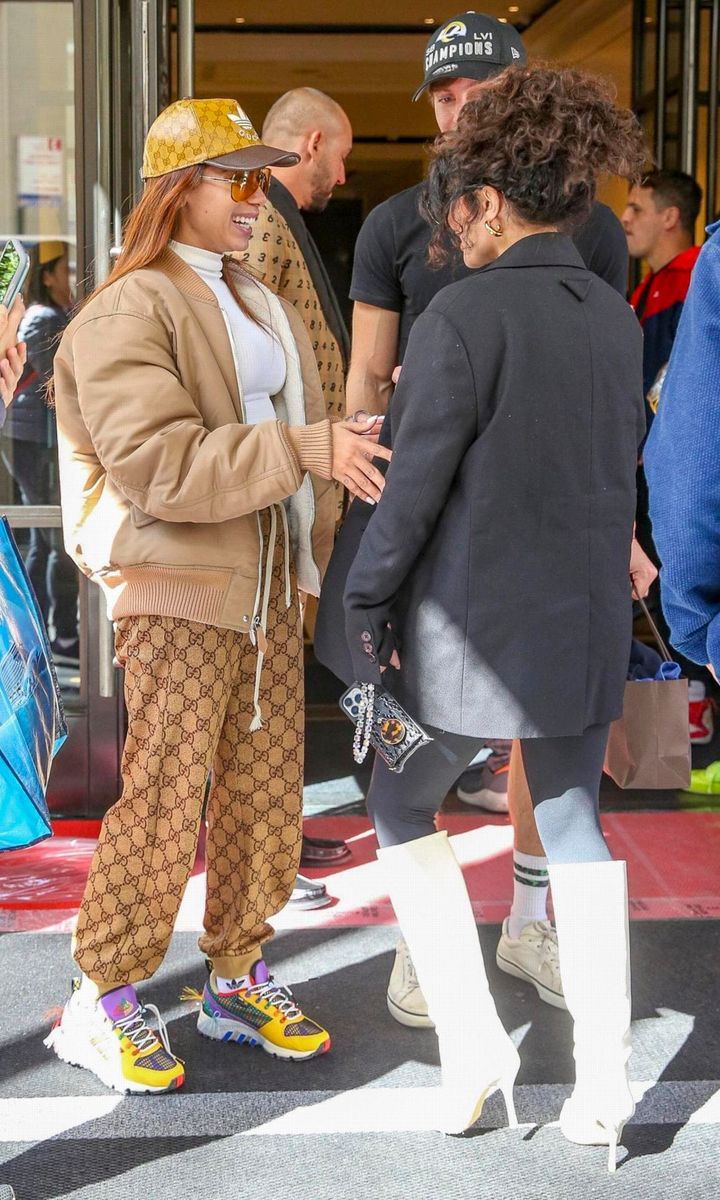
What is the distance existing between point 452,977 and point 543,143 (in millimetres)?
1365

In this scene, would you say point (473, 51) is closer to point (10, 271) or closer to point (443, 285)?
point (443, 285)

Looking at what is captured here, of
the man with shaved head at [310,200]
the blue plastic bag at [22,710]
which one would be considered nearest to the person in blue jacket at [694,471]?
the blue plastic bag at [22,710]

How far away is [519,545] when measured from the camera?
7.06 feet

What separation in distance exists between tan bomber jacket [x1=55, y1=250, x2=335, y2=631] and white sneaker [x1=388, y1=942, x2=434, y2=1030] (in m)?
0.85

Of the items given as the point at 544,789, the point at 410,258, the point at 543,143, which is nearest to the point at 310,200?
the point at 410,258

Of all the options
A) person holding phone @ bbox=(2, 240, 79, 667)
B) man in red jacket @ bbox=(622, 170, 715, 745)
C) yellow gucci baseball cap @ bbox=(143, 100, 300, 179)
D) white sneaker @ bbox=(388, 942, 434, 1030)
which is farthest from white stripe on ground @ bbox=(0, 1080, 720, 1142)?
man in red jacket @ bbox=(622, 170, 715, 745)

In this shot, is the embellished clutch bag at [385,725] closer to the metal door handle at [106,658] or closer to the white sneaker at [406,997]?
the white sneaker at [406,997]

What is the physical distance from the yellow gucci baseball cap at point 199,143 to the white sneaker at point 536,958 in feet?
5.60

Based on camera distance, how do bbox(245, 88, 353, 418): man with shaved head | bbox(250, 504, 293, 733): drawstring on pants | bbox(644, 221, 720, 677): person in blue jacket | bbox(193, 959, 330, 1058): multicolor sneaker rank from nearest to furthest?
bbox(644, 221, 720, 677): person in blue jacket < bbox(250, 504, 293, 733): drawstring on pants < bbox(193, 959, 330, 1058): multicolor sneaker < bbox(245, 88, 353, 418): man with shaved head

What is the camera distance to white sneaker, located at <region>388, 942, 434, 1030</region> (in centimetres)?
280

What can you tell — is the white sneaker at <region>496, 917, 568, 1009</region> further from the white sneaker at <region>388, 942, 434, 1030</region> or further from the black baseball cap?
the black baseball cap

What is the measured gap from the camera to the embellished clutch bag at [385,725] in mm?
2268

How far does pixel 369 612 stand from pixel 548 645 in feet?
0.96

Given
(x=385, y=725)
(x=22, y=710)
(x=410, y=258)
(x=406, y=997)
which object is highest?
(x=410, y=258)
